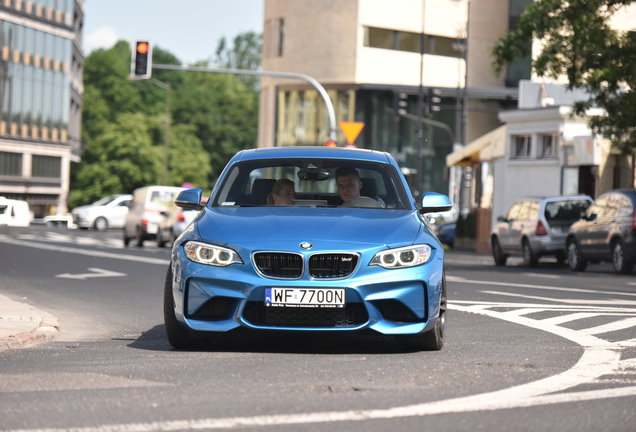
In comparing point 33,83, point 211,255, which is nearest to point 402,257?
point 211,255

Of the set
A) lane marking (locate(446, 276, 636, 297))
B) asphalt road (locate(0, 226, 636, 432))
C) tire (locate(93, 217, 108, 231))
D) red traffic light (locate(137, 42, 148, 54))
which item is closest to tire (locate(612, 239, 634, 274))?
lane marking (locate(446, 276, 636, 297))

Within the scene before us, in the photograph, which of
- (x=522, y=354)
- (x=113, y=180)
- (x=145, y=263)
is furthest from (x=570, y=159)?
(x=113, y=180)

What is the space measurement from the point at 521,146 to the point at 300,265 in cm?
3531

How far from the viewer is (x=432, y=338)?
340 inches

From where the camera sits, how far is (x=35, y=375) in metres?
7.26

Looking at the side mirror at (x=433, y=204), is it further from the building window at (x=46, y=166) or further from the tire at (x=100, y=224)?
the building window at (x=46, y=166)

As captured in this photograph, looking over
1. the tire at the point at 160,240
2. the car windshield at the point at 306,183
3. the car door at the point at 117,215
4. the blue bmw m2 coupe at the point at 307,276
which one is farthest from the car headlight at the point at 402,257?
the car door at the point at 117,215

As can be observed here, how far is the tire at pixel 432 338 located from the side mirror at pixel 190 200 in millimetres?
2076

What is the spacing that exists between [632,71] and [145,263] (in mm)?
10794

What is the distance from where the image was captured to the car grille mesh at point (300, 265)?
324 inches

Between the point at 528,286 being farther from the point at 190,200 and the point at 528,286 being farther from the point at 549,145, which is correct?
the point at 549,145

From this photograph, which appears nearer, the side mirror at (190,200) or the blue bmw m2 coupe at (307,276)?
the blue bmw m2 coupe at (307,276)

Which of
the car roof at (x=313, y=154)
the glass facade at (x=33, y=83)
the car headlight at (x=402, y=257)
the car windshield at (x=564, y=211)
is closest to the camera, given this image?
the car headlight at (x=402, y=257)

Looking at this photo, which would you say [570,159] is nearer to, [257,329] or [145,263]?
[145,263]
